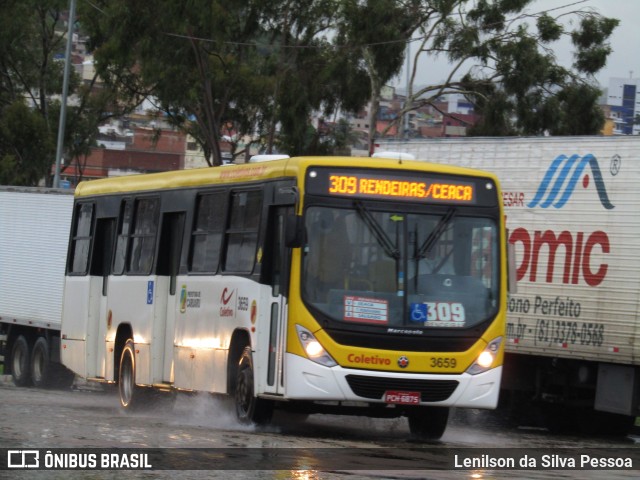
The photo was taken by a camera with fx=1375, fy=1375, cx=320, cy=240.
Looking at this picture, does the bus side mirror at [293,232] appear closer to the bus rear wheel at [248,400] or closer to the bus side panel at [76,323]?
the bus rear wheel at [248,400]

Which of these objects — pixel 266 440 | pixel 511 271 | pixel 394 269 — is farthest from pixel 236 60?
pixel 266 440

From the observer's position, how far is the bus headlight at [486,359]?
44.1ft

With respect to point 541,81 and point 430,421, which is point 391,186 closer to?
point 430,421

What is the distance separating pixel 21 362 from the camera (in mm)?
26391

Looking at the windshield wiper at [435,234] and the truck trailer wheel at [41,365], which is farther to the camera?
the truck trailer wheel at [41,365]

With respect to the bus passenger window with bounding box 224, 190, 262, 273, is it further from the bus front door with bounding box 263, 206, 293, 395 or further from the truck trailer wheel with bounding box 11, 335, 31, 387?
the truck trailer wheel with bounding box 11, 335, 31, 387

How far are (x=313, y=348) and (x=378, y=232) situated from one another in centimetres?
131

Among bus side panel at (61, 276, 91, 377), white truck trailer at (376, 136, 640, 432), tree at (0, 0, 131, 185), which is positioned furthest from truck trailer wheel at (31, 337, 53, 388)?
tree at (0, 0, 131, 185)

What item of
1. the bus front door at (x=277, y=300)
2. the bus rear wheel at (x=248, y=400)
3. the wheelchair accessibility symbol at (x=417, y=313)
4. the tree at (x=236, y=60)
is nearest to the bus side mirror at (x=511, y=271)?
the wheelchair accessibility symbol at (x=417, y=313)

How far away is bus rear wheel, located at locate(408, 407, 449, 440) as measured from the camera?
14156 mm

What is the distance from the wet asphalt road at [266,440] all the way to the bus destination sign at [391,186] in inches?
94.5

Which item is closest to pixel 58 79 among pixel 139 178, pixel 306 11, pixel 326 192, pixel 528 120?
pixel 306 11

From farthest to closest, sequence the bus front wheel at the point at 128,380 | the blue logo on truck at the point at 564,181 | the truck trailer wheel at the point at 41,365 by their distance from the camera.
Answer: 1. the truck trailer wheel at the point at 41,365
2. the bus front wheel at the point at 128,380
3. the blue logo on truck at the point at 564,181

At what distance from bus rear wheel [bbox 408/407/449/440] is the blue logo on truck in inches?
151
